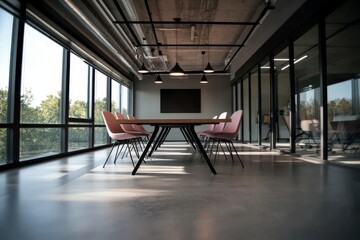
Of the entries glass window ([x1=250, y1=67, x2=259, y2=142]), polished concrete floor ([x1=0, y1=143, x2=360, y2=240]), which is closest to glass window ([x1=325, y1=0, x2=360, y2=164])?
polished concrete floor ([x1=0, y1=143, x2=360, y2=240])

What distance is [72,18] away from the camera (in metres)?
6.04

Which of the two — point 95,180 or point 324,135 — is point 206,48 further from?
point 95,180

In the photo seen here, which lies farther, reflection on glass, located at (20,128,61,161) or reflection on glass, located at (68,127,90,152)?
reflection on glass, located at (68,127,90,152)

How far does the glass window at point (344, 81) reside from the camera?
13.1 ft

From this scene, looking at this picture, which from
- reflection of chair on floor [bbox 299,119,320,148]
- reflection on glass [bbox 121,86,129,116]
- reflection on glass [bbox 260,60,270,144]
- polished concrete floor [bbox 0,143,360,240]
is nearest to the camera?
polished concrete floor [bbox 0,143,360,240]

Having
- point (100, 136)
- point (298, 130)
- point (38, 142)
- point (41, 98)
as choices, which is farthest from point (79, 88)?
point (298, 130)

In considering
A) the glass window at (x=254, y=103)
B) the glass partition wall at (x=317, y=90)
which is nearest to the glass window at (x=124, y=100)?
the glass window at (x=254, y=103)

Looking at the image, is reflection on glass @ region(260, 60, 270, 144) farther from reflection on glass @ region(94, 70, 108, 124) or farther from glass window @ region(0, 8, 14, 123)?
glass window @ region(0, 8, 14, 123)

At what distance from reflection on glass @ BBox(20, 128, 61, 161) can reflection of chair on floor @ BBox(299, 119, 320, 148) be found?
5.05 m

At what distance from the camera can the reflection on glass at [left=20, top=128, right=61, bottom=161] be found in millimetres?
4738

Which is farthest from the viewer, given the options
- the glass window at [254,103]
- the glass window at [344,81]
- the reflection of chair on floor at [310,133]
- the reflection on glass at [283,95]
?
the glass window at [254,103]

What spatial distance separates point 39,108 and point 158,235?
4547 millimetres

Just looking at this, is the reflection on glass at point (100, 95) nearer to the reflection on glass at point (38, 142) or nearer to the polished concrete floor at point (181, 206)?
the reflection on glass at point (38, 142)

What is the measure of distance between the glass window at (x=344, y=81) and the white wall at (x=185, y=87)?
8.95 metres
